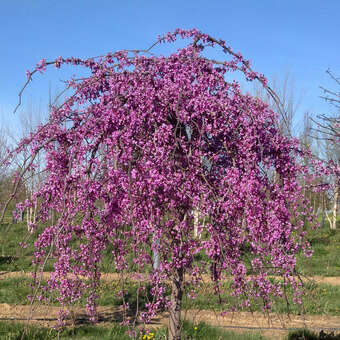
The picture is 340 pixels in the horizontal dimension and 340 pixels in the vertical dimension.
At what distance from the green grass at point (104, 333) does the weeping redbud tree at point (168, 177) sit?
76.6 inches

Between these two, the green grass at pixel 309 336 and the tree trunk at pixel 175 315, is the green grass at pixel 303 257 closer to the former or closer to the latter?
the green grass at pixel 309 336

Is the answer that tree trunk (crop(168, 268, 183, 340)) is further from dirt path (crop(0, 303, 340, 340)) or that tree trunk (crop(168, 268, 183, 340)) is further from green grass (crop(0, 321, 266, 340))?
dirt path (crop(0, 303, 340, 340))

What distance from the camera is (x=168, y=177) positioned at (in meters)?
3.78

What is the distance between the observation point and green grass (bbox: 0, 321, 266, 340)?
6090 mm

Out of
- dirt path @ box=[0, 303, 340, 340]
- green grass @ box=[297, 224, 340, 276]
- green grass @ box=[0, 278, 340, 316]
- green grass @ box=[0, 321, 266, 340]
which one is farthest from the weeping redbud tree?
green grass @ box=[297, 224, 340, 276]

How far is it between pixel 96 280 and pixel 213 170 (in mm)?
1796

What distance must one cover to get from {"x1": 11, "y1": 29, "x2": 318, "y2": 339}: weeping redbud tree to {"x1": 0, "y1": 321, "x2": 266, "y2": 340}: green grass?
6.38ft

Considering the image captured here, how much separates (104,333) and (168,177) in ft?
12.3

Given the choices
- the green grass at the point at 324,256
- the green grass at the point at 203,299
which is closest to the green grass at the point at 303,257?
the green grass at the point at 324,256

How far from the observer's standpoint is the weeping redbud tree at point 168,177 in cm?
393

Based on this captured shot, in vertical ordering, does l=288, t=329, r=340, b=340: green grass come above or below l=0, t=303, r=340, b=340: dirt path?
above

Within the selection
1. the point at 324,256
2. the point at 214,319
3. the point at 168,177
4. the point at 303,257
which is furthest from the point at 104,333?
the point at 324,256

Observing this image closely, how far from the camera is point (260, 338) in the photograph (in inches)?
259

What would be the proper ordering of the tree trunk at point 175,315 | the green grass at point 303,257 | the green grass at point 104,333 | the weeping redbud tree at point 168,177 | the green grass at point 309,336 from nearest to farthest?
the weeping redbud tree at point 168,177 → the tree trunk at point 175,315 → the green grass at point 309,336 → the green grass at point 104,333 → the green grass at point 303,257
